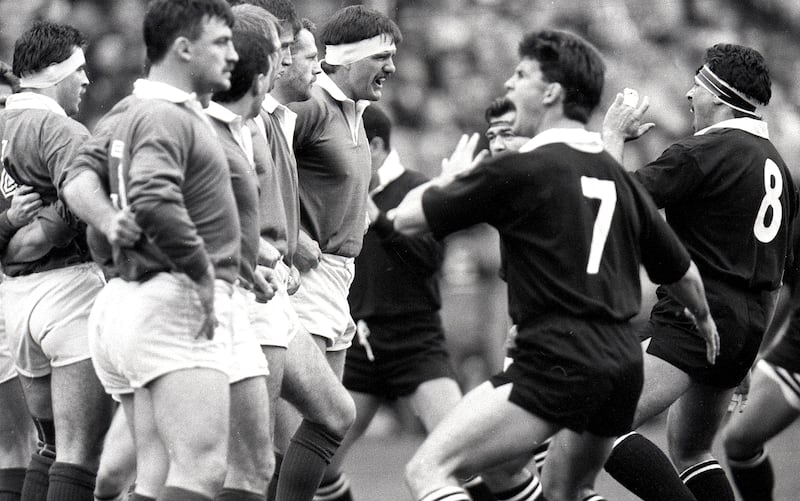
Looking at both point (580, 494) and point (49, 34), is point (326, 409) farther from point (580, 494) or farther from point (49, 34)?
point (49, 34)

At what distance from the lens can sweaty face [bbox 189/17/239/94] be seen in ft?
13.8

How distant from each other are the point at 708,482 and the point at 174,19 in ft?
10.3

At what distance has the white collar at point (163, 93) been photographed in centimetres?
416

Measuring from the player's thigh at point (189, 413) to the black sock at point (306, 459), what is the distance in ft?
4.16

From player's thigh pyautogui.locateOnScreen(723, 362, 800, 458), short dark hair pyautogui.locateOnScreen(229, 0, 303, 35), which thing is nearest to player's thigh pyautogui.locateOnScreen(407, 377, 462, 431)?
player's thigh pyautogui.locateOnScreen(723, 362, 800, 458)

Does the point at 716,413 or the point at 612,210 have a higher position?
the point at 612,210

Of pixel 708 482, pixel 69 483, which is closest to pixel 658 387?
pixel 708 482

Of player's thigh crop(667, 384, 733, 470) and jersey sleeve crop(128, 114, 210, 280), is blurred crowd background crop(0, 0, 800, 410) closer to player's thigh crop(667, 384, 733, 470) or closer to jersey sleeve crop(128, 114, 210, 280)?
player's thigh crop(667, 384, 733, 470)

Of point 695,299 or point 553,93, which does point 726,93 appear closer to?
point 695,299

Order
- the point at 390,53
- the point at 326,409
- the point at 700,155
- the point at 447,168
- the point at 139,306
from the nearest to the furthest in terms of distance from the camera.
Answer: the point at 139,306
the point at 447,168
the point at 326,409
the point at 700,155
the point at 390,53

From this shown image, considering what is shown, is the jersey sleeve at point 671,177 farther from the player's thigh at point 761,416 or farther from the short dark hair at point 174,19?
the short dark hair at point 174,19

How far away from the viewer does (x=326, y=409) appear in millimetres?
5160

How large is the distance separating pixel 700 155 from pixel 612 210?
1400 mm

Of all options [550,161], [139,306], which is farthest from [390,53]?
[139,306]
